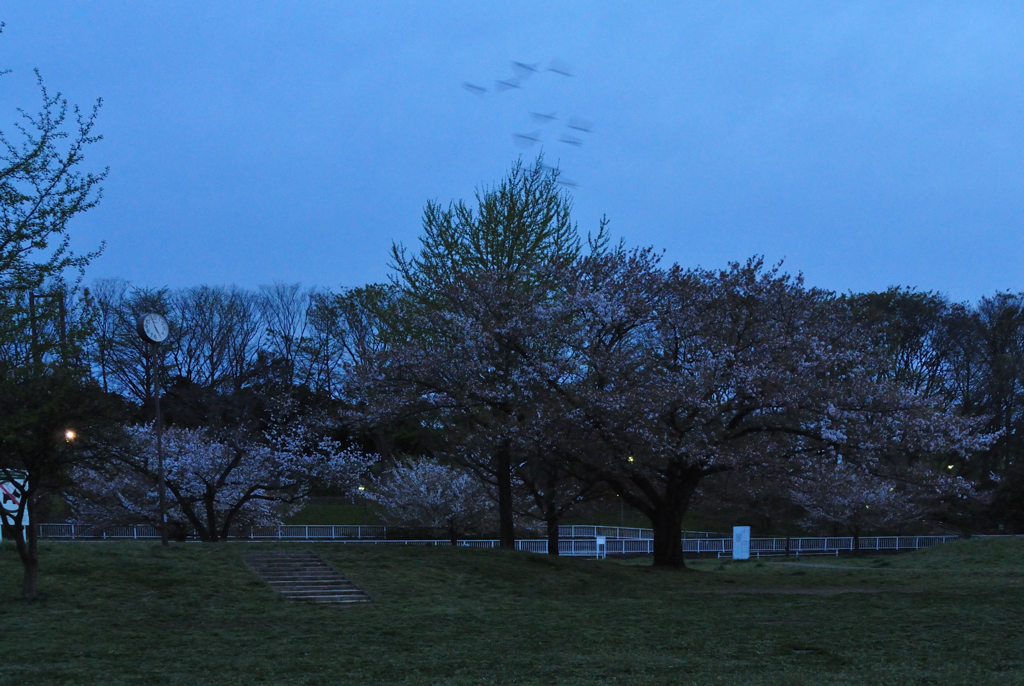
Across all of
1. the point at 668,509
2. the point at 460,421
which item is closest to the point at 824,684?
the point at 668,509

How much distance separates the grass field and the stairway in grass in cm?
37

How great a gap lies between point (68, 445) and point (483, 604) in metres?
7.50

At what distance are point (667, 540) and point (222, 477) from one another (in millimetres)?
12174

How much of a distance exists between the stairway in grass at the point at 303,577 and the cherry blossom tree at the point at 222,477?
661 cm

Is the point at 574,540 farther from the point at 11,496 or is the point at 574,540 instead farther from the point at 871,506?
the point at 11,496

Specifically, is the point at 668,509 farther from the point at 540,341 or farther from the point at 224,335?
the point at 224,335

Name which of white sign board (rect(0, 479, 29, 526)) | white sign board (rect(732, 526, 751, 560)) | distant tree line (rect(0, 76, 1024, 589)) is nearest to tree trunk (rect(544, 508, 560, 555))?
distant tree line (rect(0, 76, 1024, 589))

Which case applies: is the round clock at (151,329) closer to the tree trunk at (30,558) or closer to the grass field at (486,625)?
the grass field at (486,625)

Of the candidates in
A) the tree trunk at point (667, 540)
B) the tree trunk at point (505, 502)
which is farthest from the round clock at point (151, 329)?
the tree trunk at point (667, 540)

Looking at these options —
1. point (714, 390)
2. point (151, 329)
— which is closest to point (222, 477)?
point (151, 329)

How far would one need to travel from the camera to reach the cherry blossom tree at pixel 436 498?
112ft

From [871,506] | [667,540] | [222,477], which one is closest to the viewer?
[667,540]

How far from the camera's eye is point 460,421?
28.2m

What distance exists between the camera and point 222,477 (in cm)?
2586
